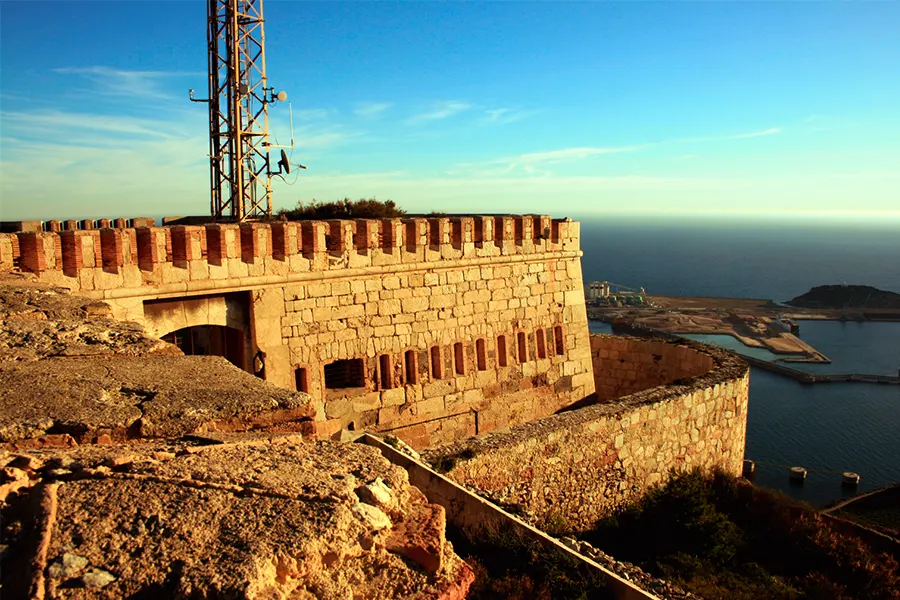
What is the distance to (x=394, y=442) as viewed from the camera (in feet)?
26.5

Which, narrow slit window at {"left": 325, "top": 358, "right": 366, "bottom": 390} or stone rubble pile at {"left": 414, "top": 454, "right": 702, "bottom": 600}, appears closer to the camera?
stone rubble pile at {"left": 414, "top": 454, "right": 702, "bottom": 600}

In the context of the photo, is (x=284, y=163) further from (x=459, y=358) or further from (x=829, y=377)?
(x=829, y=377)

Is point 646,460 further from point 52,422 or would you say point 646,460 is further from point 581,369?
point 52,422

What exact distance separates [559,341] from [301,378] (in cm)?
566

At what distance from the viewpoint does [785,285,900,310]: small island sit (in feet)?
311

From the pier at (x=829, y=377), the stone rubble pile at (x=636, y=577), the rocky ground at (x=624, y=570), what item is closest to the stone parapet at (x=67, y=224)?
the rocky ground at (x=624, y=570)

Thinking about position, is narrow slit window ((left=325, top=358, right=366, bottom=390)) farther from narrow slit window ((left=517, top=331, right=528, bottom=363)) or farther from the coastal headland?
the coastal headland

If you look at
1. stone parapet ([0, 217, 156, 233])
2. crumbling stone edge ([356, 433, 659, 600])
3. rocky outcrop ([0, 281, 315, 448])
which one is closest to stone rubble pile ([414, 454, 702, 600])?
crumbling stone edge ([356, 433, 659, 600])

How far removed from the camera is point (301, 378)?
10531 millimetres

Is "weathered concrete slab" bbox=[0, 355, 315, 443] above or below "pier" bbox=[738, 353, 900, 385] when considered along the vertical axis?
above

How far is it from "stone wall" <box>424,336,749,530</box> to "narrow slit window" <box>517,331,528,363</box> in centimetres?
209

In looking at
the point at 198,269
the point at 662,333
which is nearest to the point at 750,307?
the point at 662,333

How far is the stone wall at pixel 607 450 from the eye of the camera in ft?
29.8

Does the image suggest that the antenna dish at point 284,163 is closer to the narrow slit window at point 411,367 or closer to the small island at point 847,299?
the narrow slit window at point 411,367
